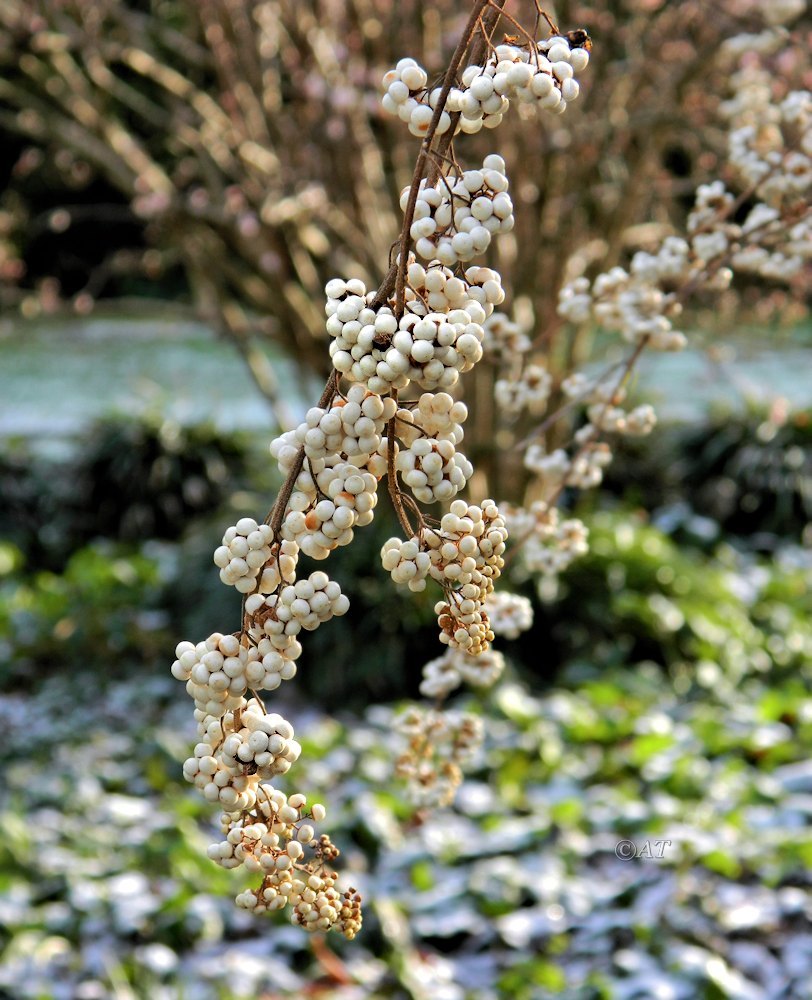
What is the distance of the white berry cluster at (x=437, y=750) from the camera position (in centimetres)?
106

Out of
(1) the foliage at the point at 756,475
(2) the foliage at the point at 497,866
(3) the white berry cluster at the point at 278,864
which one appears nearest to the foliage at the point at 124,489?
(2) the foliage at the point at 497,866

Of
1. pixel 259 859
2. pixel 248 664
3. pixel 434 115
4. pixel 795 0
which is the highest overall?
pixel 795 0

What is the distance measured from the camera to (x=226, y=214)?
3873 mm

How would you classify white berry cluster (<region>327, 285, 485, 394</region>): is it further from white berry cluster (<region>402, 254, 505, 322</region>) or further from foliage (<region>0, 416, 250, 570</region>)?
foliage (<region>0, 416, 250, 570</region>)

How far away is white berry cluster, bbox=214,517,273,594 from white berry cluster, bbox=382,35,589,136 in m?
0.23

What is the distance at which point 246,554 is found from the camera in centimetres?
63

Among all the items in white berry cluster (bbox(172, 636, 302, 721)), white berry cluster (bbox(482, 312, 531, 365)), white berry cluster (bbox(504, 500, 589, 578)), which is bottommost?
white berry cluster (bbox(504, 500, 589, 578))

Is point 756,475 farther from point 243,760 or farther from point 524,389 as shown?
point 243,760

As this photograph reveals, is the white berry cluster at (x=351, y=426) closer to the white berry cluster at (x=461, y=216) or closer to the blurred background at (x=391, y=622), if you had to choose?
the white berry cluster at (x=461, y=216)

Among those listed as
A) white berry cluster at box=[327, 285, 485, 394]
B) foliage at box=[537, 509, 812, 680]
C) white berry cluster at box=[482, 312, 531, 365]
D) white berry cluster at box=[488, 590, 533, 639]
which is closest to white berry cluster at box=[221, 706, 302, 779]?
white berry cluster at box=[327, 285, 485, 394]

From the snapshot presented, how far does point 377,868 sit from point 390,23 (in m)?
2.72

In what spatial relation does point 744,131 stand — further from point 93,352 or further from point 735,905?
point 93,352

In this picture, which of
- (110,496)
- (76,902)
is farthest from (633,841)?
(110,496)

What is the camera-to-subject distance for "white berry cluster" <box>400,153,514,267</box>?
1.92 ft
